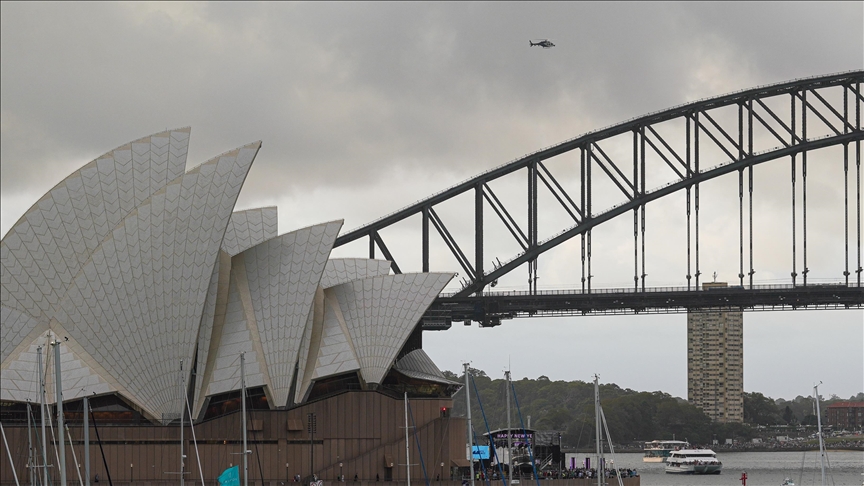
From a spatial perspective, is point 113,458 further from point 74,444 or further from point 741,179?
point 741,179

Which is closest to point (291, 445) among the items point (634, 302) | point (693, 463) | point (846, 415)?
point (634, 302)

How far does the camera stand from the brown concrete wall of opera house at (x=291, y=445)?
64500 millimetres

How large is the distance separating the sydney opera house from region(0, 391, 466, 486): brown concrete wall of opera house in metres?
0.07

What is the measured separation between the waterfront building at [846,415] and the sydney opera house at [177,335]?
416ft

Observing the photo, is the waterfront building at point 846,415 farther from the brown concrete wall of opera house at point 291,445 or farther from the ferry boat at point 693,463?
the brown concrete wall of opera house at point 291,445

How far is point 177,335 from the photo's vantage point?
63781 millimetres

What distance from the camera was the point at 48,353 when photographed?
197ft

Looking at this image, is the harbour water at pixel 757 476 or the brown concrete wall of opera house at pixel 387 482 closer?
the brown concrete wall of opera house at pixel 387 482

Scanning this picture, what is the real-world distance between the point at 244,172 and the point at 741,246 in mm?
40019

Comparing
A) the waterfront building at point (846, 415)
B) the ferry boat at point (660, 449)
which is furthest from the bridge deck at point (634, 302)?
the waterfront building at point (846, 415)

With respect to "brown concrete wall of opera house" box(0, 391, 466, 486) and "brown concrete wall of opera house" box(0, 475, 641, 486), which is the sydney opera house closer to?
"brown concrete wall of opera house" box(0, 391, 466, 486)

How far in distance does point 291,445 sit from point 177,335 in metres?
8.15

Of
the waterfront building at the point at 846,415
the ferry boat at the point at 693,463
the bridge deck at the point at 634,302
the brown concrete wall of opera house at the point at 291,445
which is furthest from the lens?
the waterfront building at the point at 846,415

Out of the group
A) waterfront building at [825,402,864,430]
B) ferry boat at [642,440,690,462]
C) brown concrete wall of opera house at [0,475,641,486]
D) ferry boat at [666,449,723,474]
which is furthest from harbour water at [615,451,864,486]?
waterfront building at [825,402,864,430]
